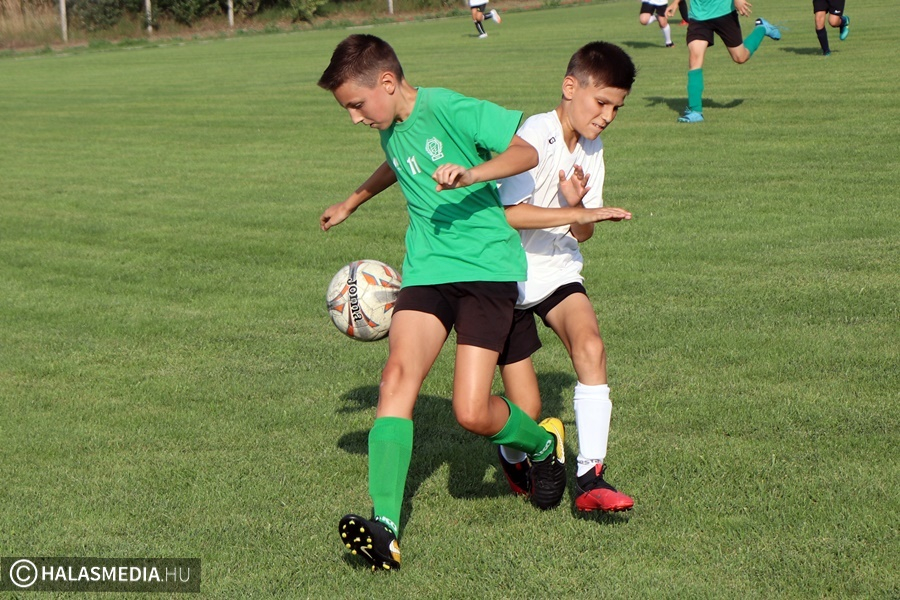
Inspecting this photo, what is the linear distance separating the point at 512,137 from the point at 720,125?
35.7 ft

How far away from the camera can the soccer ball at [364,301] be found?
16.7ft

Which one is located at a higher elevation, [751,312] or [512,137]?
[512,137]

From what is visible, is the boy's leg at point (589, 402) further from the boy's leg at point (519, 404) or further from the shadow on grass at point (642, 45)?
the shadow on grass at point (642, 45)

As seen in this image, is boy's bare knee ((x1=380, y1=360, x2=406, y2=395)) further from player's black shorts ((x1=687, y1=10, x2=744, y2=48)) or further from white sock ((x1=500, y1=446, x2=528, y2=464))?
player's black shorts ((x1=687, y1=10, x2=744, y2=48))

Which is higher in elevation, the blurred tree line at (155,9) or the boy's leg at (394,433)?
the blurred tree line at (155,9)

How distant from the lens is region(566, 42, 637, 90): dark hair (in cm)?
486

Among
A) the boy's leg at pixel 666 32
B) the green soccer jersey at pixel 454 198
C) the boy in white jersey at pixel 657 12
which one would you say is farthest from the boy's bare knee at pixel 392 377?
the boy's leg at pixel 666 32

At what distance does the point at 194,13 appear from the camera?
4803cm

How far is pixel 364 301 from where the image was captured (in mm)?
5102

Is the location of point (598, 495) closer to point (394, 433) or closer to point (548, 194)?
point (394, 433)

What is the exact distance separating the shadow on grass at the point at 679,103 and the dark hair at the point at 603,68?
38.0 ft

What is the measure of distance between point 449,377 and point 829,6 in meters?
15.6

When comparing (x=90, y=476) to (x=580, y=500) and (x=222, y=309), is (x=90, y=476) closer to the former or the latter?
(x=580, y=500)

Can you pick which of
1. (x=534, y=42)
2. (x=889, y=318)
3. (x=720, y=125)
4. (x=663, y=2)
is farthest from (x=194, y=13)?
(x=889, y=318)
